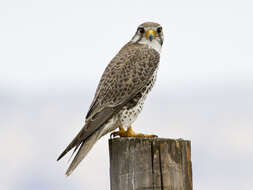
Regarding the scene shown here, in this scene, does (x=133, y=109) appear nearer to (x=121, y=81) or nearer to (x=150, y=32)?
(x=121, y=81)

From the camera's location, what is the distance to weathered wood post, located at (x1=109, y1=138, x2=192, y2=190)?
14.6 feet

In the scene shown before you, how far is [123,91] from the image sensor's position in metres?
6.71

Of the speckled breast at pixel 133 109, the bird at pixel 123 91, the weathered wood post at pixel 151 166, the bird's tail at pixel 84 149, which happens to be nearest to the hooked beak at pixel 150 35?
the bird at pixel 123 91

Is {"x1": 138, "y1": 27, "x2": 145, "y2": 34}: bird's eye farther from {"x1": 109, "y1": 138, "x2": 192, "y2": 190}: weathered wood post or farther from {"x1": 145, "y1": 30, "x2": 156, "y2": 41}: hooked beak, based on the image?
{"x1": 109, "y1": 138, "x2": 192, "y2": 190}: weathered wood post

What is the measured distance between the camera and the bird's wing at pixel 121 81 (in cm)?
650

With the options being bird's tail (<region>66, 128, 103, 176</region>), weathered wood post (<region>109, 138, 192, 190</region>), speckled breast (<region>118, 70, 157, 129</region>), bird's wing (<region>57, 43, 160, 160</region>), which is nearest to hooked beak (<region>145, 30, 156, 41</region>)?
bird's wing (<region>57, 43, 160, 160</region>)

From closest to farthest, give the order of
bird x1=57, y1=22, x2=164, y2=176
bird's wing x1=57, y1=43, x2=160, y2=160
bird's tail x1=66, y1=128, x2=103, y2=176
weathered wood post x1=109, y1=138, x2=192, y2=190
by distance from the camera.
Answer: weathered wood post x1=109, y1=138, x2=192, y2=190 < bird's tail x1=66, y1=128, x2=103, y2=176 < bird x1=57, y1=22, x2=164, y2=176 < bird's wing x1=57, y1=43, x2=160, y2=160

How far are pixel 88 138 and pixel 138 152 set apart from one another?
151 centimetres

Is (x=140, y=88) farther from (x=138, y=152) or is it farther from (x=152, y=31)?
(x=138, y=152)

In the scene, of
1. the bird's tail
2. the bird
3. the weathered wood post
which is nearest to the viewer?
the weathered wood post

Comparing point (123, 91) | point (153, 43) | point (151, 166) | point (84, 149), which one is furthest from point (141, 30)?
point (151, 166)

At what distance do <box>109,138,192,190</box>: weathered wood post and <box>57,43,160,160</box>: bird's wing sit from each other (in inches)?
62.5

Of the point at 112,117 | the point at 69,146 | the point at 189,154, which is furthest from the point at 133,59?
the point at 189,154

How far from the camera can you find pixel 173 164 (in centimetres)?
454
